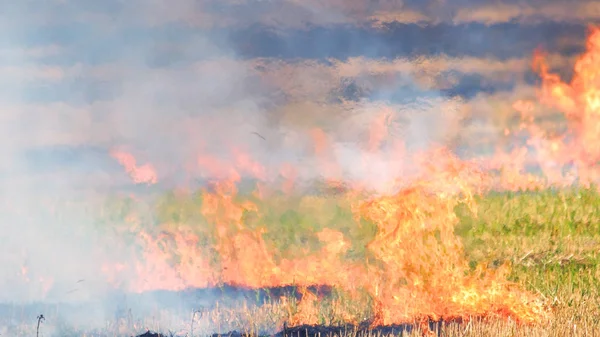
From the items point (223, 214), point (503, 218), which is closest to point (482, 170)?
point (503, 218)

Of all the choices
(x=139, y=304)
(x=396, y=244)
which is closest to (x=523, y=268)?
(x=396, y=244)

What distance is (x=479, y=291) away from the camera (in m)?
13.1

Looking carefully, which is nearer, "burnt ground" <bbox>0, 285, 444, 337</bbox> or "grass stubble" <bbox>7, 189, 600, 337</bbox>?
"grass stubble" <bbox>7, 189, 600, 337</bbox>

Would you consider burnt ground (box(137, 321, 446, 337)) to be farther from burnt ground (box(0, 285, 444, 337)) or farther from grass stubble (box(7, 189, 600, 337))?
burnt ground (box(0, 285, 444, 337))

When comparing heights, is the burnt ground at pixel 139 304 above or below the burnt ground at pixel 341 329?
above

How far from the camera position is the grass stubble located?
38.1 feet

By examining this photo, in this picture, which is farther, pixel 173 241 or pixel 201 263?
pixel 173 241

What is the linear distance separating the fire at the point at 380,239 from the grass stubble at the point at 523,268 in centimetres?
32

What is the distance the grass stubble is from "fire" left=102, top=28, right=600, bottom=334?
317 millimetres

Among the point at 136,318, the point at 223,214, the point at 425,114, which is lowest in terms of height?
the point at 136,318

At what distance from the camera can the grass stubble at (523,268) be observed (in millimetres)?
11617

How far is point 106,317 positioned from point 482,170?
9.70m

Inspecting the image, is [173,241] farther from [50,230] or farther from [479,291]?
[479,291]

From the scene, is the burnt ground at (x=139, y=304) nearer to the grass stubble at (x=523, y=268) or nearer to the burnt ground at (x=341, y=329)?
the grass stubble at (x=523, y=268)
